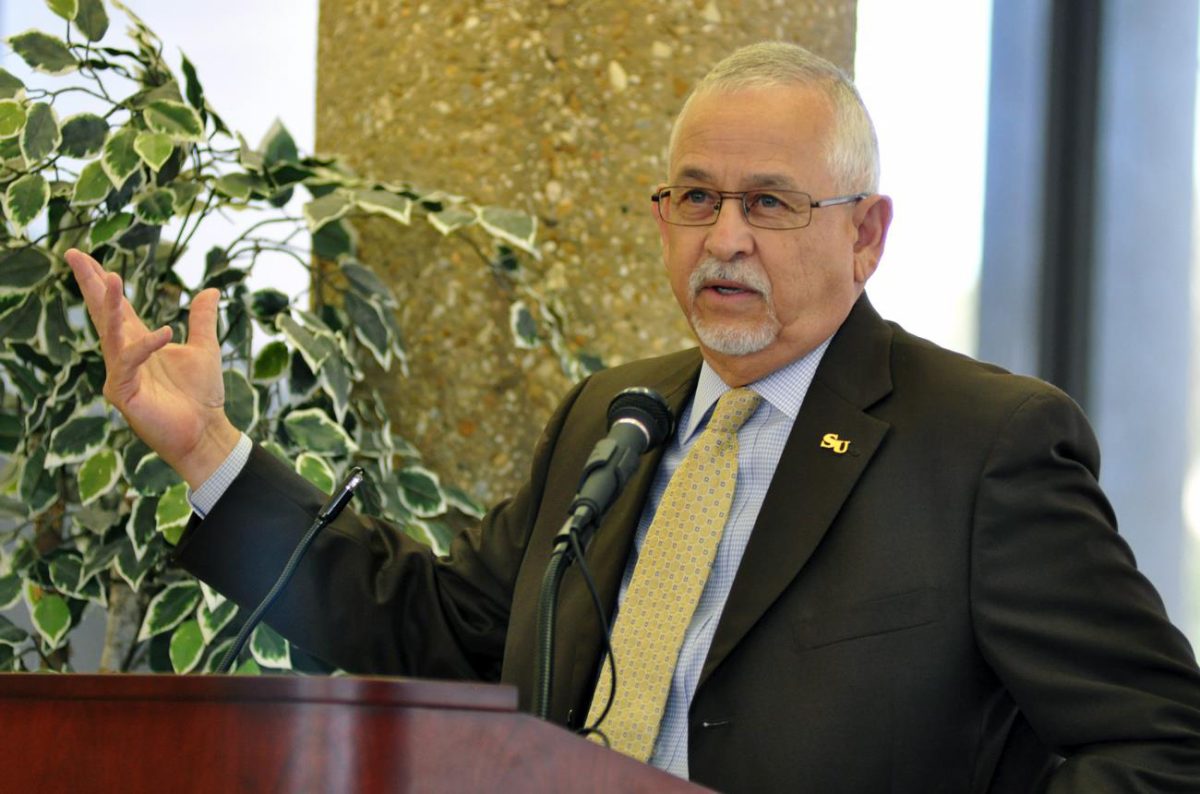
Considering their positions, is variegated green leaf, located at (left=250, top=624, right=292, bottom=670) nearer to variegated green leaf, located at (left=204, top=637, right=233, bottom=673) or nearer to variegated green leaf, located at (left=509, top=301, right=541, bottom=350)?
variegated green leaf, located at (left=204, top=637, right=233, bottom=673)

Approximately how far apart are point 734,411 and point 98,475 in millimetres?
1148

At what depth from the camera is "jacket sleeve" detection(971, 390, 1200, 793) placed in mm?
1514

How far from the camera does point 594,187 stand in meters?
2.89

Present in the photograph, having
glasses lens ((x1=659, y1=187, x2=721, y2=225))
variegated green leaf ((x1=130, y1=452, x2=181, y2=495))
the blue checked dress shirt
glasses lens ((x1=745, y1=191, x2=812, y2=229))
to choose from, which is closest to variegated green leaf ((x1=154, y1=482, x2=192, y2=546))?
variegated green leaf ((x1=130, y1=452, x2=181, y2=495))

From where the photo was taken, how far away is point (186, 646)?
249cm

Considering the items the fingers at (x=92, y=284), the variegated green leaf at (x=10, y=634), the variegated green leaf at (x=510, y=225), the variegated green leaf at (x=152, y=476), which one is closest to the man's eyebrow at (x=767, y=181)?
the fingers at (x=92, y=284)

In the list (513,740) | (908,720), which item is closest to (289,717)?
(513,740)

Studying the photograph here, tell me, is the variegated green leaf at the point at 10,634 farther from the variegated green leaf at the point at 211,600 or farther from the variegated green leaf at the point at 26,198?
the variegated green leaf at the point at 26,198

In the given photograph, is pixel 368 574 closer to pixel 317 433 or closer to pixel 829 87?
pixel 317 433

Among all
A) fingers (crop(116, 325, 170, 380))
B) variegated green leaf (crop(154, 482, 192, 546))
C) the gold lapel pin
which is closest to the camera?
fingers (crop(116, 325, 170, 380))

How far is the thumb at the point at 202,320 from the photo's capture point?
6.11 ft

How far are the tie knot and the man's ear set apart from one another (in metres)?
0.21

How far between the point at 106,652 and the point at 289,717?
171 cm

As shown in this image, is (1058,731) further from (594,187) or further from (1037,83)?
(1037,83)
